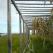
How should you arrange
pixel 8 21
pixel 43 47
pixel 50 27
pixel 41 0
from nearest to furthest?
pixel 8 21
pixel 43 47
pixel 50 27
pixel 41 0

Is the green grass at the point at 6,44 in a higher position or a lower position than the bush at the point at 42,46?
higher

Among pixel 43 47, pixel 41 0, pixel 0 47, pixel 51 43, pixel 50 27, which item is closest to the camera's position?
pixel 0 47

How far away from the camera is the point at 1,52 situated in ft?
6.40

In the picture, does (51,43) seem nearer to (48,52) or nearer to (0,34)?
(48,52)

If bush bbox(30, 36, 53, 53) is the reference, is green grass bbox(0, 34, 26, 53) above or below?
above

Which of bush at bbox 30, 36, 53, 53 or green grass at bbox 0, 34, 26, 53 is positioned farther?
bush at bbox 30, 36, 53, 53

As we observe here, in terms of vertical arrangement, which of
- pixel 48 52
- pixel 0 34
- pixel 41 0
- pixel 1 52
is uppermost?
pixel 41 0

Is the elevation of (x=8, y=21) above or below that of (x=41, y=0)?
below

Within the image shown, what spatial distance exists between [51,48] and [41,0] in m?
2.06

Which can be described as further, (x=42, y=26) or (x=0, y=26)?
(x=42, y=26)

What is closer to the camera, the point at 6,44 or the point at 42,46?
the point at 6,44

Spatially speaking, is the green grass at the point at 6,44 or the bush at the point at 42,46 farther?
the bush at the point at 42,46

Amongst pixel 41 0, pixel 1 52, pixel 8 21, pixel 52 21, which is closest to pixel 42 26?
pixel 41 0

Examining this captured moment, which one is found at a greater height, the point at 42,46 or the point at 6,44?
the point at 6,44
